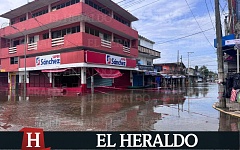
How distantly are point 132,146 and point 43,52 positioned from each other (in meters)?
22.0

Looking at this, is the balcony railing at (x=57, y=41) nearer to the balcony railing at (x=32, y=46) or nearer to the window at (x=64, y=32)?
the window at (x=64, y=32)

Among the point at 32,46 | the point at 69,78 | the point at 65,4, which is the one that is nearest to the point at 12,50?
the point at 32,46

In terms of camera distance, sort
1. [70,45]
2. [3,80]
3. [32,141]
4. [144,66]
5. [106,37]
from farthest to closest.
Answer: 1. [144,66]
2. [3,80]
3. [106,37]
4. [70,45]
5. [32,141]

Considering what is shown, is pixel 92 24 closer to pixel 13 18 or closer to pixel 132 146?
pixel 13 18

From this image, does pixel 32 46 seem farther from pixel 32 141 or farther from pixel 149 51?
pixel 32 141

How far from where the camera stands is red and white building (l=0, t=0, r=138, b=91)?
2020cm

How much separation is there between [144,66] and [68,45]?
14929 millimetres

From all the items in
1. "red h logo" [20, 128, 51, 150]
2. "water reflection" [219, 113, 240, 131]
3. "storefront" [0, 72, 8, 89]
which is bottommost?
"water reflection" [219, 113, 240, 131]

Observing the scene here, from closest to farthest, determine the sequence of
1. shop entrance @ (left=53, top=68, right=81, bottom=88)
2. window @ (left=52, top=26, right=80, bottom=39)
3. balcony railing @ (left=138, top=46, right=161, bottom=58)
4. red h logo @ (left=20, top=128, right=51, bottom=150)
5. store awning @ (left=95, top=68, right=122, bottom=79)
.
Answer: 1. red h logo @ (left=20, top=128, right=51, bottom=150)
2. store awning @ (left=95, top=68, right=122, bottom=79)
3. shop entrance @ (left=53, top=68, right=81, bottom=88)
4. window @ (left=52, top=26, right=80, bottom=39)
5. balcony railing @ (left=138, top=46, right=161, bottom=58)

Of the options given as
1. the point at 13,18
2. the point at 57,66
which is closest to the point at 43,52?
the point at 57,66

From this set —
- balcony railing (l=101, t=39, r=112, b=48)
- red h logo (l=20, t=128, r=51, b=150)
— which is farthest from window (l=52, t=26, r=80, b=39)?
red h logo (l=20, t=128, r=51, b=150)

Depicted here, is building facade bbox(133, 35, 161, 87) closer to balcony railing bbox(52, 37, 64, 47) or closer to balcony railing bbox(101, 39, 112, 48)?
balcony railing bbox(101, 39, 112, 48)

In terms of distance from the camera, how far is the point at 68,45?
67.1ft

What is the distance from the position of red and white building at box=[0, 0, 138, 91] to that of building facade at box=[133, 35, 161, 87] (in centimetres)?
255
